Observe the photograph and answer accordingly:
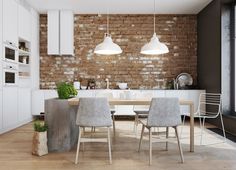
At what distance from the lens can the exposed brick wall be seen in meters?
6.84

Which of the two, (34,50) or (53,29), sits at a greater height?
(53,29)

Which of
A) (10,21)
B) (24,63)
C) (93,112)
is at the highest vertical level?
(10,21)

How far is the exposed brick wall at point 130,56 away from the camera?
684 centimetres

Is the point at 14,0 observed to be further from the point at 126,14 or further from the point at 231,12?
the point at 231,12

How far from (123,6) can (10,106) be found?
3.54m

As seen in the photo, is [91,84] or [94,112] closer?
[94,112]

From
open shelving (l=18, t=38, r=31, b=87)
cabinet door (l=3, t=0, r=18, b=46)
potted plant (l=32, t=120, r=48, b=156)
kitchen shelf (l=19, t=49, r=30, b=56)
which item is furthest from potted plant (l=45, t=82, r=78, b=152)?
kitchen shelf (l=19, t=49, r=30, b=56)

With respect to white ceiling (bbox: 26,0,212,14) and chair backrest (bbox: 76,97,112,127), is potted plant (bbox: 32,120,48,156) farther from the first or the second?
white ceiling (bbox: 26,0,212,14)

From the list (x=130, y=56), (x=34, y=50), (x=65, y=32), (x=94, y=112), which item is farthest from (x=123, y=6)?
(x=94, y=112)

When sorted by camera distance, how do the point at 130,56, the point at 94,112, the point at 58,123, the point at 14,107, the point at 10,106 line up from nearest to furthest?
1. the point at 94,112
2. the point at 58,123
3. the point at 10,106
4. the point at 14,107
5. the point at 130,56

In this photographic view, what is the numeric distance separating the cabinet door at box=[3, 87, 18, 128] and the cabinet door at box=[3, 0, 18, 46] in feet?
3.23

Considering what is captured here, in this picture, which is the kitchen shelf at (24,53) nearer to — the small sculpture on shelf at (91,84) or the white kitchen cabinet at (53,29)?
the white kitchen cabinet at (53,29)

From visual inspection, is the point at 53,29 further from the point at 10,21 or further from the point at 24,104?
the point at 24,104

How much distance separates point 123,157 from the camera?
3.23 metres
